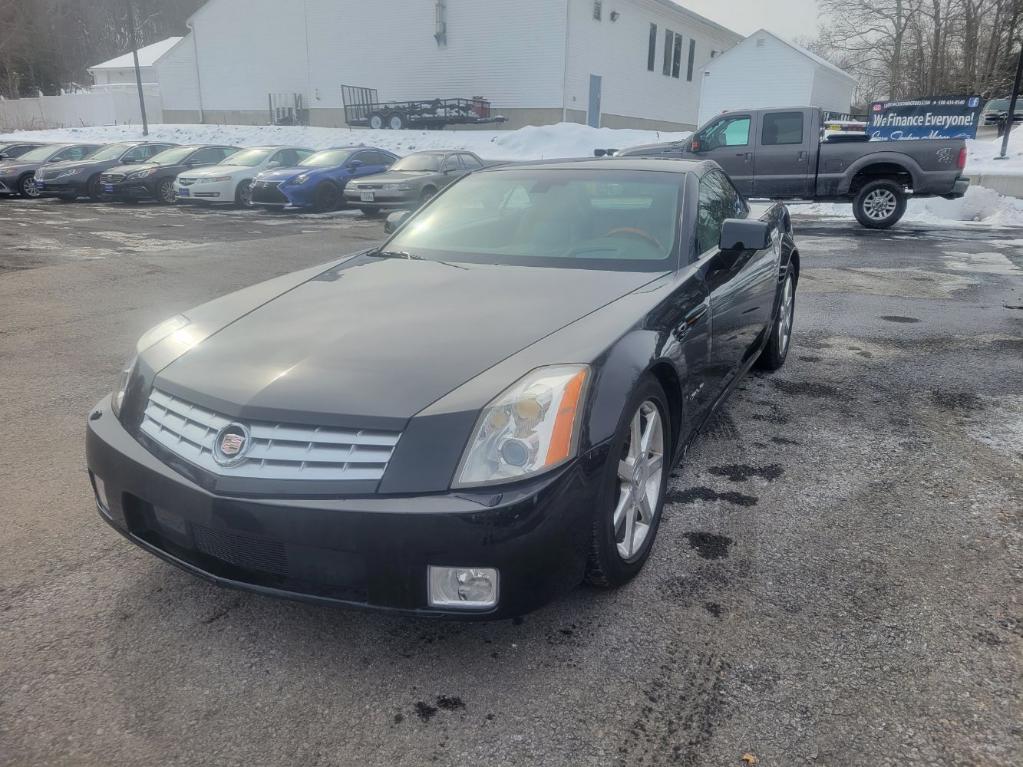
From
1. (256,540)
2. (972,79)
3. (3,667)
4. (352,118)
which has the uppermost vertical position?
(972,79)

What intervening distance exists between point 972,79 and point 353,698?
151 ft

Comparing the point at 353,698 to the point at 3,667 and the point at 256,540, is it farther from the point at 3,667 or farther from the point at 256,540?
the point at 3,667

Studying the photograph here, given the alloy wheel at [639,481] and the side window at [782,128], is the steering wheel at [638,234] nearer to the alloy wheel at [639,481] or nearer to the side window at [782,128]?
the alloy wheel at [639,481]

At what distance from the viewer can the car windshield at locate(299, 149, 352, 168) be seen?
17.3m

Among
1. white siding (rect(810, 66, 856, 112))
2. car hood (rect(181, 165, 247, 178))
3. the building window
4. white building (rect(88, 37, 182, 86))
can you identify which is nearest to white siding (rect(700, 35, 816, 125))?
white siding (rect(810, 66, 856, 112))

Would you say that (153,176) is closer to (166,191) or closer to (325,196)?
(166,191)

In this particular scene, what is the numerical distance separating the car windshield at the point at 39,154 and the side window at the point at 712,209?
71.5 ft

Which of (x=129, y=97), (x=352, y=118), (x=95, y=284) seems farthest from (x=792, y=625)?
(x=129, y=97)

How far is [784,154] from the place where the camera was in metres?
14.0

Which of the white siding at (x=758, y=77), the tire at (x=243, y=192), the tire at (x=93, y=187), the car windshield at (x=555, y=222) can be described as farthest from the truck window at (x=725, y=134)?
the white siding at (x=758, y=77)

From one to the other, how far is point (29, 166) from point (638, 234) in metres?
22.0

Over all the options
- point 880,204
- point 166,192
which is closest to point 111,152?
point 166,192

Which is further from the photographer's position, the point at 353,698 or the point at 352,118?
the point at 352,118

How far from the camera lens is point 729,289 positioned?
3.86 meters
